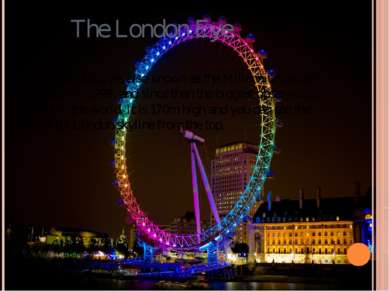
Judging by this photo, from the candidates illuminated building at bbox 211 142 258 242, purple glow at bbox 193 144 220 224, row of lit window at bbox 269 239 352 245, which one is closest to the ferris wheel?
purple glow at bbox 193 144 220 224

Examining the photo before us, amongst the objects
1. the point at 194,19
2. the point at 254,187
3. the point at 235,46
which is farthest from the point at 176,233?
the point at 194,19

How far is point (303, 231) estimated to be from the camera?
888 inches

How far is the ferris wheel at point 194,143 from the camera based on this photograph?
9.74 m

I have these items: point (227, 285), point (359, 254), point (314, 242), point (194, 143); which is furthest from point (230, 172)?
point (314, 242)

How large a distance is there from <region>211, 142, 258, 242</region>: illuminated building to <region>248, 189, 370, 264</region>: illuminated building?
594cm

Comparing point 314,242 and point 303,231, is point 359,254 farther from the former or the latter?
point 303,231

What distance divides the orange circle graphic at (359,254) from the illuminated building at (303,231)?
9.67 m

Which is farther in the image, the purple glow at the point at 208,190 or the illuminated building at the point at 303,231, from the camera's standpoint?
the illuminated building at the point at 303,231

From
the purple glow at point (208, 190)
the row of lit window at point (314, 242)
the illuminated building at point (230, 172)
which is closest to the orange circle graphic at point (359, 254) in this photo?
the illuminated building at point (230, 172)

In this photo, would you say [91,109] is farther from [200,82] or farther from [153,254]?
[153,254]

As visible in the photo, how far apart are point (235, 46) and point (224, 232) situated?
3.42 metres

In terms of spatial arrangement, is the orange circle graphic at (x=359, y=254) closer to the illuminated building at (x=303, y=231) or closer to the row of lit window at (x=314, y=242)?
the illuminated building at (x=303, y=231)

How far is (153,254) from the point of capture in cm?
1305

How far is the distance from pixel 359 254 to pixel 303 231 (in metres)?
13.9
